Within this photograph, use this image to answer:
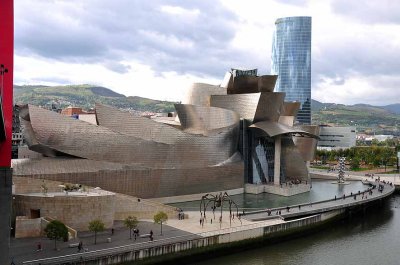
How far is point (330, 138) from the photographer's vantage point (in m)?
141

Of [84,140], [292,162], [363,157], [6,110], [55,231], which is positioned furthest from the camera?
[363,157]

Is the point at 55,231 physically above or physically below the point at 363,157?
above

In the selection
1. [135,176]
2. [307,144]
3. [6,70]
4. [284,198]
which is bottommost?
[284,198]

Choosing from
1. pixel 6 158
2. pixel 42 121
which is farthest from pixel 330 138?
pixel 6 158

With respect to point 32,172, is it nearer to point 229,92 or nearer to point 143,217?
point 143,217

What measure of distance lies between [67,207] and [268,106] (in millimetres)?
27706

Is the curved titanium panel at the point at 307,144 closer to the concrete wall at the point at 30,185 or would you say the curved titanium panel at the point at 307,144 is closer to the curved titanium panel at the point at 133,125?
the curved titanium panel at the point at 133,125

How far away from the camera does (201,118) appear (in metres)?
46.3

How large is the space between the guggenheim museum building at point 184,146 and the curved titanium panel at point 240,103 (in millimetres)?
108

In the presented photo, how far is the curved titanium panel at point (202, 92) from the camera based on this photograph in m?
52.6

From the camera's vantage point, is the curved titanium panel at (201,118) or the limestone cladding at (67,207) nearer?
the limestone cladding at (67,207)

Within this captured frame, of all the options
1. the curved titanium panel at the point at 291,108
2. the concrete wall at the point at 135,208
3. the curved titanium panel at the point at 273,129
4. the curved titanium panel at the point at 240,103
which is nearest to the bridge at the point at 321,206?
the concrete wall at the point at 135,208

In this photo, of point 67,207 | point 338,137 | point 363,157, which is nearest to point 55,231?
point 67,207

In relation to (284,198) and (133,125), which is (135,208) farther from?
(284,198)
